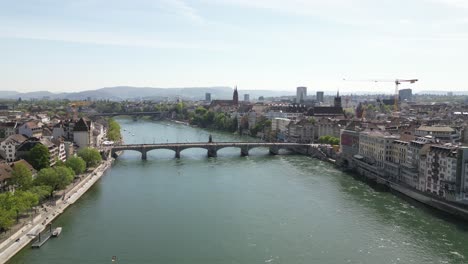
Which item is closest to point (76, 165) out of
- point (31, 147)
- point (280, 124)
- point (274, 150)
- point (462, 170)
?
point (31, 147)

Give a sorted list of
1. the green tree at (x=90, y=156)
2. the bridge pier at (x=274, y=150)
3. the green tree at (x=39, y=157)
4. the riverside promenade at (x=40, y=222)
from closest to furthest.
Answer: the riverside promenade at (x=40, y=222) → the green tree at (x=39, y=157) → the green tree at (x=90, y=156) → the bridge pier at (x=274, y=150)

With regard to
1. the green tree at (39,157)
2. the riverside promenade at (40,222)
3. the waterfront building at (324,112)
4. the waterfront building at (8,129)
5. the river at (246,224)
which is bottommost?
the river at (246,224)

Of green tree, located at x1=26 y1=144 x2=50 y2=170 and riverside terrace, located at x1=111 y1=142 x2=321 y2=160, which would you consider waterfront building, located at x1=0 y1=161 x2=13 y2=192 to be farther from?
riverside terrace, located at x1=111 y1=142 x2=321 y2=160

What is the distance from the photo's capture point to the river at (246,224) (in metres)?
20.6

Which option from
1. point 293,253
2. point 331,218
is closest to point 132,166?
point 331,218

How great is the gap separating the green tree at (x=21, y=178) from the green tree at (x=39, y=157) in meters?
5.06

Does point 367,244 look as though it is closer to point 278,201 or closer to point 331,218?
point 331,218

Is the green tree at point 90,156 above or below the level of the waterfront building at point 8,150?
below

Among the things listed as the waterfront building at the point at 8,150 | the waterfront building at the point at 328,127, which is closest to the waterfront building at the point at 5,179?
the waterfront building at the point at 8,150

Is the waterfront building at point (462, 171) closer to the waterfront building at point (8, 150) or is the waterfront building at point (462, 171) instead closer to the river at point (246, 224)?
the river at point (246, 224)

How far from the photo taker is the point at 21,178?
26.4 m

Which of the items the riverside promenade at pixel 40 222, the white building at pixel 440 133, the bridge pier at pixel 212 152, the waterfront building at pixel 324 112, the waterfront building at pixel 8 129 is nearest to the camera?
the riverside promenade at pixel 40 222

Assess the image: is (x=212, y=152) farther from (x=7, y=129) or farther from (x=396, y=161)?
(x=7, y=129)

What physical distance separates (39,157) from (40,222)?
9.80m
